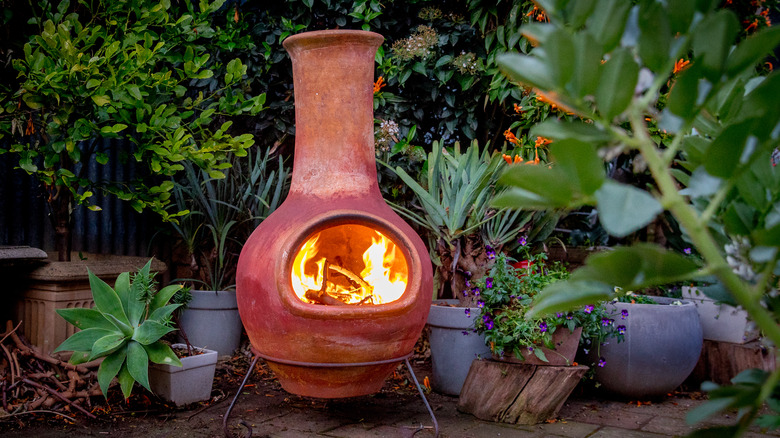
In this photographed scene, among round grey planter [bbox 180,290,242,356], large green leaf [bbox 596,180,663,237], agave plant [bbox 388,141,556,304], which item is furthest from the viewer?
round grey planter [bbox 180,290,242,356]

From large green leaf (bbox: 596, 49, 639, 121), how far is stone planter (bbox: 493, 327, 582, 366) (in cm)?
255

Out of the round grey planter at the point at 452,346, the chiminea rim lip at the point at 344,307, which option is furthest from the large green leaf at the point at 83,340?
the round grey planter at the point at 452,346

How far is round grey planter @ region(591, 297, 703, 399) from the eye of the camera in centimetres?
310

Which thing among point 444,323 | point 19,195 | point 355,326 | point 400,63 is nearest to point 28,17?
point 19,195

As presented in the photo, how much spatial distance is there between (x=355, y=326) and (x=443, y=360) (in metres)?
1.07

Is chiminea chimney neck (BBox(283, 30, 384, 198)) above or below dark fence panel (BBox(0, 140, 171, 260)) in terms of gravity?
above

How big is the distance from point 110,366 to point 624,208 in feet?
8.22

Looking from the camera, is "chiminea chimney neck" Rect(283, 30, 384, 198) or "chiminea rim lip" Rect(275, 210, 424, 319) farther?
"chiminea chimney neck" Rect(283, 30, 384, 198)

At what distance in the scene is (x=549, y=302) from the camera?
394 mm

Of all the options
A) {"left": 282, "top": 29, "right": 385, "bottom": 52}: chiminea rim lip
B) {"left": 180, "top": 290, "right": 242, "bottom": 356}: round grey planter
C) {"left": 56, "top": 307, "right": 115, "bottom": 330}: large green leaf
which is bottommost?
{"left": 180, "top": 290, "right": 242, "bottom": 356}: round grey planter

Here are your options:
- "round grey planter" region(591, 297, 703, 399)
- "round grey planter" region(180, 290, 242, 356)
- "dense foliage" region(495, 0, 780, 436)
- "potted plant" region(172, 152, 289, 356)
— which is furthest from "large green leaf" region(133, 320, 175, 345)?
"dense foliage" region(495, 0, 780, 436)

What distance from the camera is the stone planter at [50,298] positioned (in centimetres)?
296

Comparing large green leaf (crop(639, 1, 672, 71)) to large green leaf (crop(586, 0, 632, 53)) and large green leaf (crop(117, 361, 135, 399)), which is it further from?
large green leaf (crop(117, 361, 135, 399))

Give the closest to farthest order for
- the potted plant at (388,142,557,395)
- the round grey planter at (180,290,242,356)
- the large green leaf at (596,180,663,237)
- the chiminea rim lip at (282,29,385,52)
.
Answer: the large green leaf at (596,180,663,237) → the chiminea rim lip at (282,29,385,52) → the potted plant at (388,142,557,395) → the round grey planter at (180,290,242,356)
